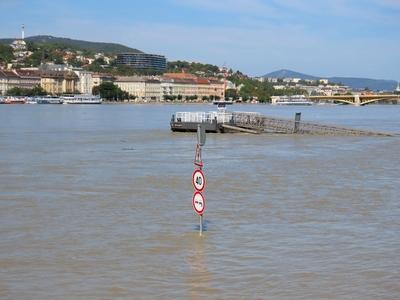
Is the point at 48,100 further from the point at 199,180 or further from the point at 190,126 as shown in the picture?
the point at 199,180

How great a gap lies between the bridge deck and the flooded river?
2143 cm

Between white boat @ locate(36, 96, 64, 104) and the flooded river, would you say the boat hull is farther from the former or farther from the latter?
white boat @ locate(36, 96, 64, 104)

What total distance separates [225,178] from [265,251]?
35.5 ft

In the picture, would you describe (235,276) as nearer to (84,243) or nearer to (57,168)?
(84,243)

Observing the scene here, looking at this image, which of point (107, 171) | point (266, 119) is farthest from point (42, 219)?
point (266, 119)

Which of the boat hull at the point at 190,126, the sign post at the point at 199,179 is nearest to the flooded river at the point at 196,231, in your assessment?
the sign post at the point at 199,179

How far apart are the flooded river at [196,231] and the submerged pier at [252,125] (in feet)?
68.7

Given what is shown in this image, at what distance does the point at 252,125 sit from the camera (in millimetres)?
50500

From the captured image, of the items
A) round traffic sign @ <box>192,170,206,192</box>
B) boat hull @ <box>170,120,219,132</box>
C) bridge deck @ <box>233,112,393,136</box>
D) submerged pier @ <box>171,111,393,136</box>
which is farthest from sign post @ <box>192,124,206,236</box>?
bridge deck @ <box>233,112,393,136</box>

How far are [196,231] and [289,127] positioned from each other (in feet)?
122

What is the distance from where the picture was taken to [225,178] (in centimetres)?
2292

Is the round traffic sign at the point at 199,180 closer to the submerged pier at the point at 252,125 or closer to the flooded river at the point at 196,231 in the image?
the flooded river at the point at 196,231

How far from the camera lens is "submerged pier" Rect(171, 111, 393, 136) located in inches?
1937

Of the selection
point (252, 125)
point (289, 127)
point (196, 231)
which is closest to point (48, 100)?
point (252, 125)
